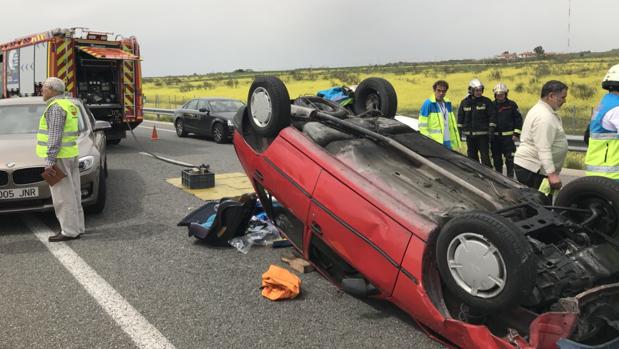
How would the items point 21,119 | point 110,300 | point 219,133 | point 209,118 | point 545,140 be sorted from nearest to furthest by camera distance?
point 110,300 < point 545,140 < point 21,119 < point 219,133 < point 209,118

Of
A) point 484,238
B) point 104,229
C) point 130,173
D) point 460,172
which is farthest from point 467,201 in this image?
point 130,173

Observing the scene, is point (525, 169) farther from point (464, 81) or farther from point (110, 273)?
point (464, 81)

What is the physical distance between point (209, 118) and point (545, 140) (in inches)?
458

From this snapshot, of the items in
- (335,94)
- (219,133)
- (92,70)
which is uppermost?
(92,70)

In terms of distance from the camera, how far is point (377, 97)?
207 inches

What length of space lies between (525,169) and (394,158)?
1823 mm

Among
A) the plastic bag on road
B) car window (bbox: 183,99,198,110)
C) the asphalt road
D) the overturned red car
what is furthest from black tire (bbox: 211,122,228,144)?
the overturned red car

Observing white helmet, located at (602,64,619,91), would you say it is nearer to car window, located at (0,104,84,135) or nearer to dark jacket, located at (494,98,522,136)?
dark jacket, located at (494,98,522,136)

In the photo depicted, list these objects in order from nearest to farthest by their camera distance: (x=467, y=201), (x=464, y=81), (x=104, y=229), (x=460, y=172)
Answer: (x=467, y=201) < (x=460, y=172) < (x=104, y=229) < (x=464, y=81)

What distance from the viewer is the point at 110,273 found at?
4562mm

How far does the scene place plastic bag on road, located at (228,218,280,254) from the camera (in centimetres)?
519

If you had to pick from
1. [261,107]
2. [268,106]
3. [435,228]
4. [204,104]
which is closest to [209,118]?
[204,104]

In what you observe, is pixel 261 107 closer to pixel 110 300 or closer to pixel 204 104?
pixel 110 300

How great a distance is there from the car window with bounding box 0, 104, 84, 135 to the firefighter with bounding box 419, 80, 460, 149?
15.0ft
